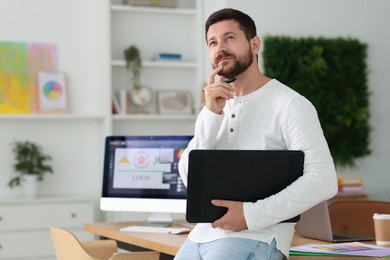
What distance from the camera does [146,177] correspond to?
3.94 m

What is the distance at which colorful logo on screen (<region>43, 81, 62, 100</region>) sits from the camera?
5.93 metres

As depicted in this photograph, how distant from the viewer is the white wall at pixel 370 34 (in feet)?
20.4

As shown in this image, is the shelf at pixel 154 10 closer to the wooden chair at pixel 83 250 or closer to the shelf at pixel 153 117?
the shelf at pixel 153 117

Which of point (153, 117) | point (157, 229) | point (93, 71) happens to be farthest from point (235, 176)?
point (93, 71)

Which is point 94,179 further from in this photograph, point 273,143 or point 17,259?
point 273,143

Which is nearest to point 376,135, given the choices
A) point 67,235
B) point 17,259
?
point 17,259

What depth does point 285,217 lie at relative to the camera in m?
2.32

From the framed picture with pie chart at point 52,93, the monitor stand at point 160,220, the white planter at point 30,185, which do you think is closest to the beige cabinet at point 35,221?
the white planter at point 30,185

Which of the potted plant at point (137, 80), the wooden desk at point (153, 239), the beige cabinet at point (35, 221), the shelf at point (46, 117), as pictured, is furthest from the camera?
the potted plant at point (137, 80)

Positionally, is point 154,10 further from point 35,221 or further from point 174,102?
point 35,221

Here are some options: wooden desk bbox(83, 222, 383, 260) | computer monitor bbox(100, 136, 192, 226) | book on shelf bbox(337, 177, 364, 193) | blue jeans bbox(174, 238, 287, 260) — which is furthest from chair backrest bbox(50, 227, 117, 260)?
book on shelf bbox(337, 177, 364, 193)

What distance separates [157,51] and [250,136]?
3.89 metres

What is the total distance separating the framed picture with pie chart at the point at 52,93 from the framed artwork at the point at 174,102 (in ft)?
2.47

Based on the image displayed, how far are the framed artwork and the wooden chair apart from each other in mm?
2805
